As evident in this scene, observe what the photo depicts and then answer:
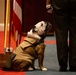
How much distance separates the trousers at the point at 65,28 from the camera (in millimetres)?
3592

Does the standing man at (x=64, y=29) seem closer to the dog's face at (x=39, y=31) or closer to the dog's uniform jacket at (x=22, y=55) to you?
the dog's face at (x=39, y=31)

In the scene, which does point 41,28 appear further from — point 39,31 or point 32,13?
point 32,13

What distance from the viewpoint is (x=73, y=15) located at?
142 inches

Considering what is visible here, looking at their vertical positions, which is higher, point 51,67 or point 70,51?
point 70,51

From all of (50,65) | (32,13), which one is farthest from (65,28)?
(32,13)

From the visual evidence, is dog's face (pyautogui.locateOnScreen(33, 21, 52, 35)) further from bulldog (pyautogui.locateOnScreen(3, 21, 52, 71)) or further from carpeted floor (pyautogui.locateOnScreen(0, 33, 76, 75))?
carpeted floor (pyautogui.locateOnScreen(0, 33, 76, 75))

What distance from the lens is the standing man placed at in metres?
3.59

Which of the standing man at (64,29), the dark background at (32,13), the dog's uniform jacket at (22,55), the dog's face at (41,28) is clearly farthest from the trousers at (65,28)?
the dark background at (32,13)

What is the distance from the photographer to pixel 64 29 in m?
3.66

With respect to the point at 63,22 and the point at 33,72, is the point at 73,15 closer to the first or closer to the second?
the point at 63,22

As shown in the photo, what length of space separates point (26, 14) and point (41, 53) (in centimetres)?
408

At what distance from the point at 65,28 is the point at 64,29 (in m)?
0.02

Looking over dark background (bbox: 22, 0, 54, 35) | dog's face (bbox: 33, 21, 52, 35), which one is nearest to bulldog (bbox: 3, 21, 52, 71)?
dog's face (bbox: 33, 21, 52, 35)

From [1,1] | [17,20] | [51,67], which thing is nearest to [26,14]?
[1,1]
